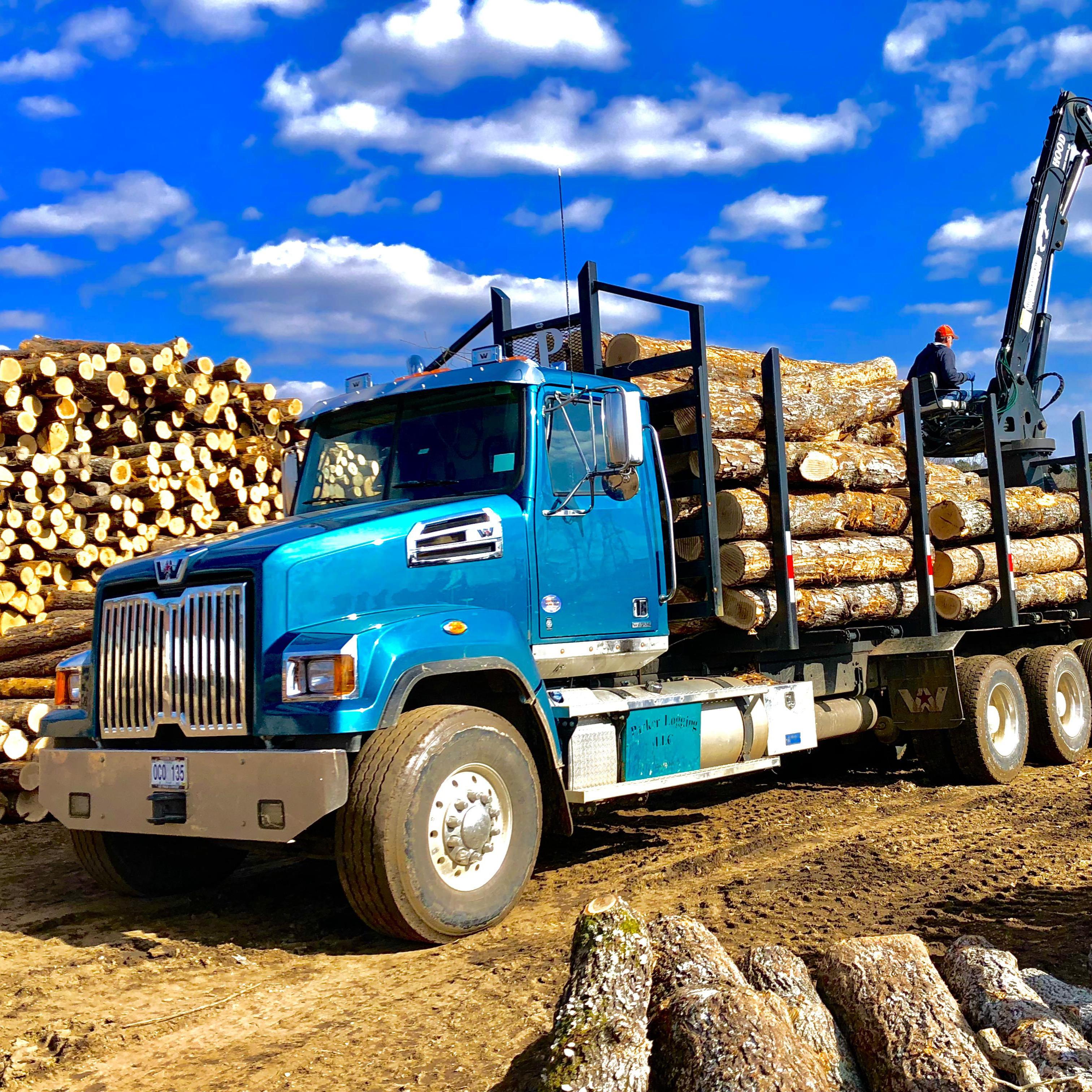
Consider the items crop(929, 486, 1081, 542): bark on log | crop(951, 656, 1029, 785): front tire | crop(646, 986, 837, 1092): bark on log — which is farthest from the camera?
crop(929, 486, 1081, 542): bark on log

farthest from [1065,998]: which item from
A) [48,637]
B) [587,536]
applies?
[48,637]

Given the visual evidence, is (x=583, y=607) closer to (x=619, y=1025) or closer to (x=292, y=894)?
(x=292, y=894)

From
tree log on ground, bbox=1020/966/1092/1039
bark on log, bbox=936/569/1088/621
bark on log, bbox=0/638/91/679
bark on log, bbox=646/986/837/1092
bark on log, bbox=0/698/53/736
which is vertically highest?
bark on log, bbox=936/569/1088/621

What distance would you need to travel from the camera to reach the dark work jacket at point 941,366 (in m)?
11.7

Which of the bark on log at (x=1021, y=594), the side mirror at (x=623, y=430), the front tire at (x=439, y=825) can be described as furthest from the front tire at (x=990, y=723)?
the front tire at (x=439, y=825)

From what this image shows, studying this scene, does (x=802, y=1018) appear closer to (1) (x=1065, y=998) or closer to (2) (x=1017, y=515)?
(1) (x=1065, y=998)

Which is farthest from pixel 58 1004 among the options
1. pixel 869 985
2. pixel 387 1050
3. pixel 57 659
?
pixel 57 659

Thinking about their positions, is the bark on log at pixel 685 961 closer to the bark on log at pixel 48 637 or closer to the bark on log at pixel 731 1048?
the bark on log at pixel 731 1048

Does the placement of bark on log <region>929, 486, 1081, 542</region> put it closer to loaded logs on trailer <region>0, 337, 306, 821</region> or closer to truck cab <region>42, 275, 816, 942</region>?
truck cab <region>42, 275, 816, 942</region>

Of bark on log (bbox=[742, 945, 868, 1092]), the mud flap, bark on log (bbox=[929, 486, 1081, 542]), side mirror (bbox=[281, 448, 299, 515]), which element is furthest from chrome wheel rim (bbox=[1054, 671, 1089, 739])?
bark on log (bbox=[742, 945, 868, 1092])

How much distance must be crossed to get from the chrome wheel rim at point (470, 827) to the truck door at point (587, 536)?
1089 millimetres

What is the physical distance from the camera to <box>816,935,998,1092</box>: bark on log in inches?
118

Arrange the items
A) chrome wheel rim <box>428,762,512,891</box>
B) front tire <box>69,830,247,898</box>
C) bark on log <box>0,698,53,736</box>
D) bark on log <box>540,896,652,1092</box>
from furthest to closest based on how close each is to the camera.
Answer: bark on log <box>0,698,53,736</box> → front tire <box>69,830,247,898</box> → chrome wheel rim <box>428,762,512,891</box> → bark on log <box>540,896,652,1092</box>

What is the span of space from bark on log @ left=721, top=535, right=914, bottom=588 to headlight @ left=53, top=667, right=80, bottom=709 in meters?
4.22
